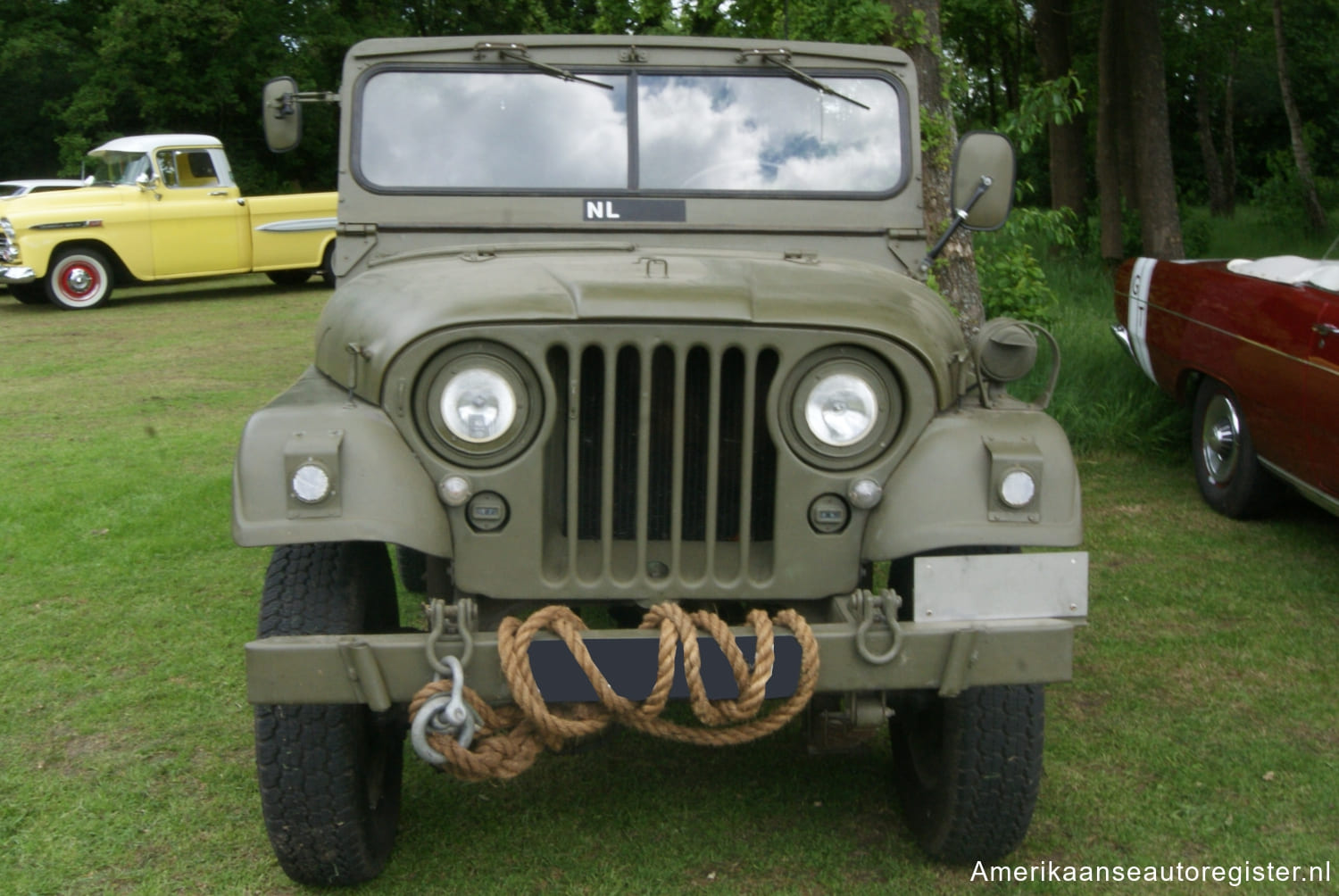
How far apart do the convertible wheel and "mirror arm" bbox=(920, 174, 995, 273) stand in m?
2.64

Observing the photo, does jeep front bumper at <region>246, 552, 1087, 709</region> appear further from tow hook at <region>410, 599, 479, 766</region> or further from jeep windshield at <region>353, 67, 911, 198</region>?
jeep windshield at <region>353, 67, 911, 198</region>

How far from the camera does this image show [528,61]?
4.05 m

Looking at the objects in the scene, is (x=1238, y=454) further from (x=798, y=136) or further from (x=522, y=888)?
(x=522, y=888)

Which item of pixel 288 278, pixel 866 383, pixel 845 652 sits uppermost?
pixel 866 383

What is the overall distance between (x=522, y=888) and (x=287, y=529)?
1.06 meters

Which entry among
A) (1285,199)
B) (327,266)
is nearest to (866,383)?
(327,266)

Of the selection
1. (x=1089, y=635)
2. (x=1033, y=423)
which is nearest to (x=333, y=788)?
(x=1033, y=423)

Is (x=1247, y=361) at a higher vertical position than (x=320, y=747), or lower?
higher

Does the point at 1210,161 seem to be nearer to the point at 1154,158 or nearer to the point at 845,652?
the point at 1154,158

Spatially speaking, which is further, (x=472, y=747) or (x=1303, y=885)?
(x=1303, y=885)

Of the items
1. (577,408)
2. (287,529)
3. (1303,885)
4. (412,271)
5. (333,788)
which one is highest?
(412,271)

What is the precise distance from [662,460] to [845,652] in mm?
565

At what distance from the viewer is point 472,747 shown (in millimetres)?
2742

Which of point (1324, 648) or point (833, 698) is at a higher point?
point (833, 698)
